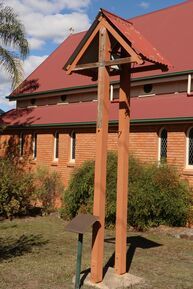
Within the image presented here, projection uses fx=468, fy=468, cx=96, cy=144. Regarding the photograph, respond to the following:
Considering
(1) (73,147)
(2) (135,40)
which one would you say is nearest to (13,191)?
(1) (73,147)

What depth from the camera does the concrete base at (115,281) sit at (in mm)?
7316

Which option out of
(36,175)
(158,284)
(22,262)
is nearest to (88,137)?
(36,175)

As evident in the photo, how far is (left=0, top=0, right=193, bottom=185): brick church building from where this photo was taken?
14461 millimetres

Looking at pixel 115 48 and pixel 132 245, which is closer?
pixel 115 48

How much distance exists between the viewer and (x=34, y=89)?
23.5m

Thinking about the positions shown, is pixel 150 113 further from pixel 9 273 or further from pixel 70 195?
pixel 9 273

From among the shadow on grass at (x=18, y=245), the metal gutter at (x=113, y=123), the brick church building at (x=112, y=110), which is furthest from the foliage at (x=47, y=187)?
the shadow on grass at (x=18, y=245)

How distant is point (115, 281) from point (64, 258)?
2029 millimetres

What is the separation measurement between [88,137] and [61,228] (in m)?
4.84

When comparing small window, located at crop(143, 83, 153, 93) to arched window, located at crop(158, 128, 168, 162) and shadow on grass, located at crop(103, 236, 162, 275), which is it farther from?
shadow on grass, located at crop(103, 236, 162, 275)

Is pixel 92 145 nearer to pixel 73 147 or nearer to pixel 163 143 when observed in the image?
pixel 73 147

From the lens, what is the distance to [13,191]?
15.6 m

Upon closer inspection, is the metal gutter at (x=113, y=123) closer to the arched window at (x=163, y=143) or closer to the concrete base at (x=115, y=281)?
the arched window at (x=163, y=143)

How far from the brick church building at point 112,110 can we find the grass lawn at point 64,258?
3.39 metres
